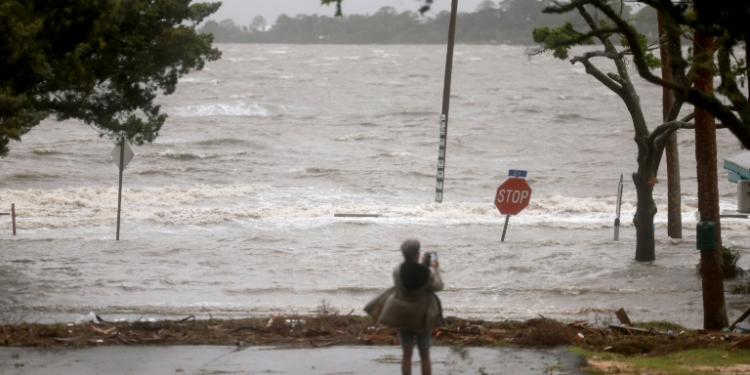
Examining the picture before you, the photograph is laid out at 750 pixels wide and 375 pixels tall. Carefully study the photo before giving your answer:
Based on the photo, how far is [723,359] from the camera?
11.0 meters

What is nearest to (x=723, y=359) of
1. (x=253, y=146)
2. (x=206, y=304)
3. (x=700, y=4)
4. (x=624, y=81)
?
(x=700, y=4)

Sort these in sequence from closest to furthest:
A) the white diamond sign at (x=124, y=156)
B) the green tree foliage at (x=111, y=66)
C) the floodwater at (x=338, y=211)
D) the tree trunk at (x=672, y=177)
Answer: the green tree foliage at (x=111, y=66), the floodwater at (x=338, y=211), the tree trunk at (x=672, y=177), the white diamond sign at (x=124, y=156)

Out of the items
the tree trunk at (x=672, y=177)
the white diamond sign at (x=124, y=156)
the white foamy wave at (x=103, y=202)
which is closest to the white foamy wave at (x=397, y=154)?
the white foamy wave at (x=103, y=202)

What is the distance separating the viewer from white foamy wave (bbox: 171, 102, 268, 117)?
240 feet

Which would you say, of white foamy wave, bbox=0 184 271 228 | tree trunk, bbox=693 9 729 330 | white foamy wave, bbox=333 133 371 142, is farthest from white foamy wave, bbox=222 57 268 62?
tree trunk, bbox=693 9 729 330

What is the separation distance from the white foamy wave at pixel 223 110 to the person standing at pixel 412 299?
64.1m

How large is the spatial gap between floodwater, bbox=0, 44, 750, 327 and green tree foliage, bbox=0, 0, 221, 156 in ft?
10.5

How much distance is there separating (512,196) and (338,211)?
32.9ft

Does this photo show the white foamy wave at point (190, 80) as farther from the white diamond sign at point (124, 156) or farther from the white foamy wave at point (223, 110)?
the white diamond sign at point (124, 156)

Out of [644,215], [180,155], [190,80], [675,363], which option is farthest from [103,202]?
[190,80]

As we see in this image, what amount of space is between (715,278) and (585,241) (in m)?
13.3

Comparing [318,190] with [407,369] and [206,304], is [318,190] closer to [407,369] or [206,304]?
[206,304]

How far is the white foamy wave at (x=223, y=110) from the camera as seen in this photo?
73.2 meters

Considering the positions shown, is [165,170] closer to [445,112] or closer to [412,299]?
[445,112]
